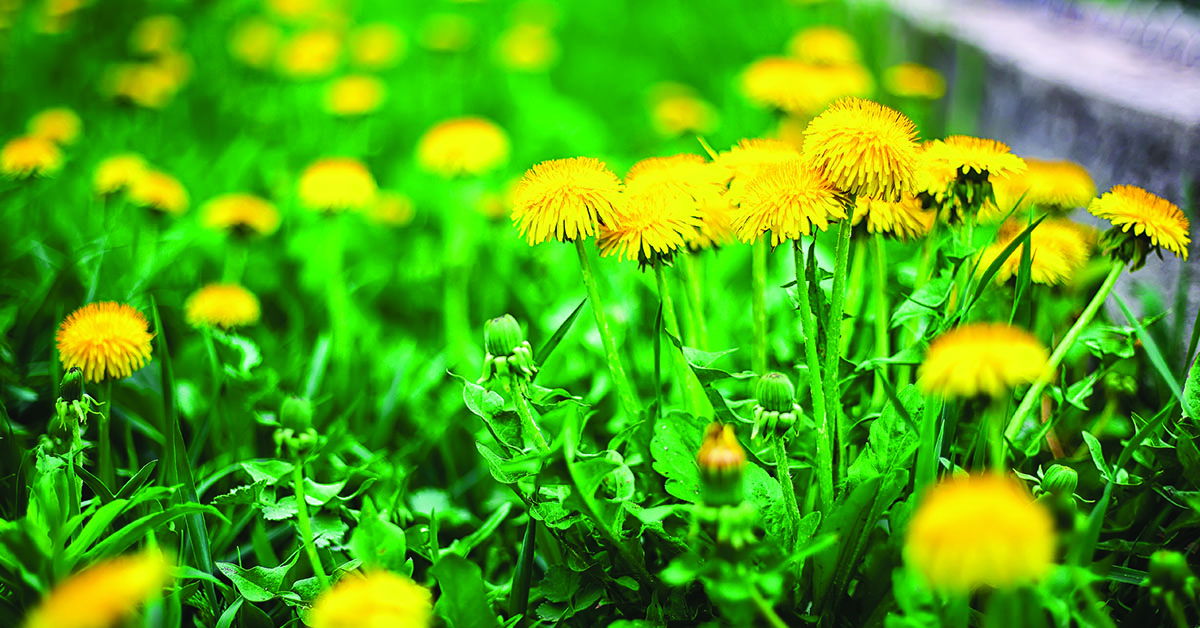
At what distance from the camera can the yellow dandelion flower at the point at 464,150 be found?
1.96 metres

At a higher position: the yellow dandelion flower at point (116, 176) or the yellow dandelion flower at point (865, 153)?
the yellow dandelion flower at point (865, 153)

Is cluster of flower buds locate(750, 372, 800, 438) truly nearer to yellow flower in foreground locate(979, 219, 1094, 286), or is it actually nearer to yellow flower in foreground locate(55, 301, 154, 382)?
yellow flower in foreground locate(979, 219, 1094, 286)

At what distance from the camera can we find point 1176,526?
1.04 m

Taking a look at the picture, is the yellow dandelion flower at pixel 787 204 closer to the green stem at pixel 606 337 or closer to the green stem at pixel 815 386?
the green stem at pixel 815 386

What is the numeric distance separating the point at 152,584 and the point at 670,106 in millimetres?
2086

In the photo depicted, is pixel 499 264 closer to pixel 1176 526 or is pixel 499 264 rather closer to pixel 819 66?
pixel 819 66

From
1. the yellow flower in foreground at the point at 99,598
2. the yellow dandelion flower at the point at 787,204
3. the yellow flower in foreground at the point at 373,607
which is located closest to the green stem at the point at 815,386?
the yellow dandelion flower at the point at 787,204

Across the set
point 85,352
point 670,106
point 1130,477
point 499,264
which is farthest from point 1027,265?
point 670,106

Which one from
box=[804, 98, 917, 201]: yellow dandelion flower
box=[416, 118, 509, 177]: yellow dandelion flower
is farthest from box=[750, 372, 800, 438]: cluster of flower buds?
box=[416, 118, 509, 177]: yellow dandelion flower

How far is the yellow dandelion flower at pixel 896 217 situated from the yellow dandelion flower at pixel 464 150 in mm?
1078

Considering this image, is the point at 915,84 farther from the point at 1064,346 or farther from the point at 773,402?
the point at 773,402

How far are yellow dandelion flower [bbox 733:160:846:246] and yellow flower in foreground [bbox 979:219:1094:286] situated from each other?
354 mm

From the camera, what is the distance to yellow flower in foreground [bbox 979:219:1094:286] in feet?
3.74

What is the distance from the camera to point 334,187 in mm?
1847
